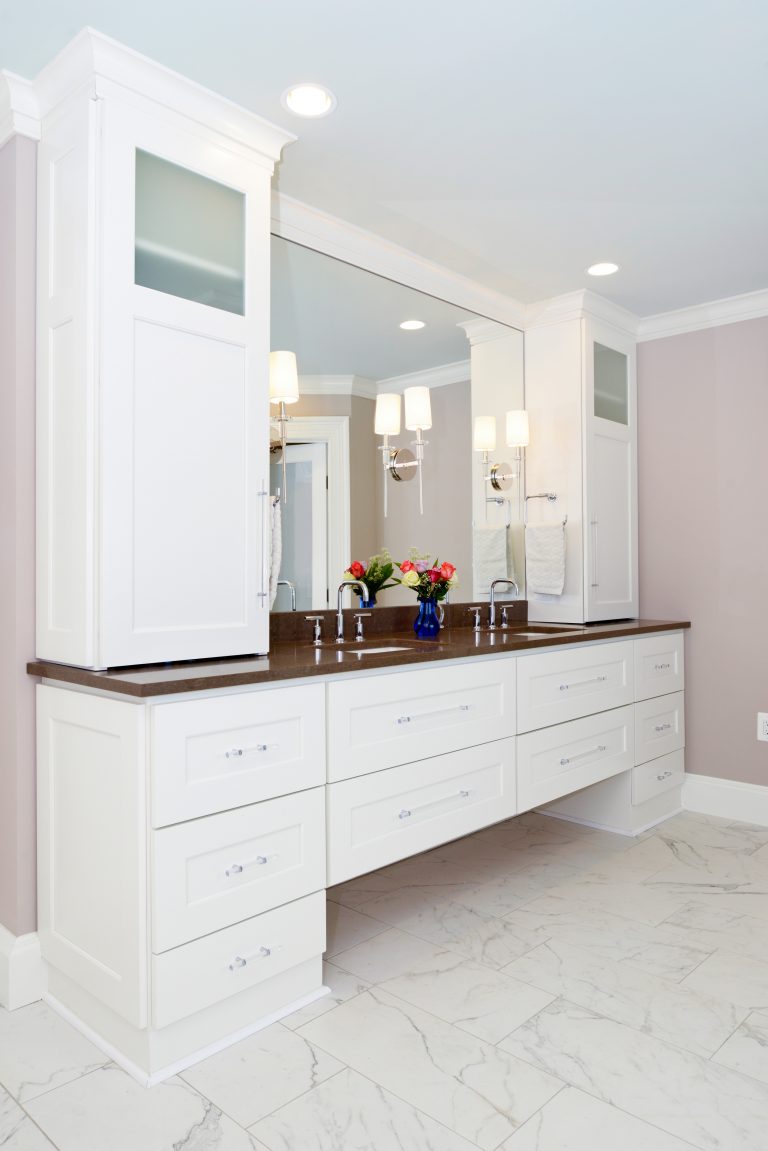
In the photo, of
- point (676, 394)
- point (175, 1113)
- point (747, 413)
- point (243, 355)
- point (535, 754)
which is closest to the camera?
point (175, 1113)

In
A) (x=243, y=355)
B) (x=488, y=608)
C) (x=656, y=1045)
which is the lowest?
(x=656, y=1045)

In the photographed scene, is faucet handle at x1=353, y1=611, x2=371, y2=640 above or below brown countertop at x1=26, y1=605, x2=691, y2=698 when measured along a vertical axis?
above

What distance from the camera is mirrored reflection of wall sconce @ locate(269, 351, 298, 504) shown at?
102 inches

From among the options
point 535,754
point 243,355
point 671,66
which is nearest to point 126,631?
point 243,355

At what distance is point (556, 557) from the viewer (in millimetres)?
3510

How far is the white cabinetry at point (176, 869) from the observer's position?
1656mm

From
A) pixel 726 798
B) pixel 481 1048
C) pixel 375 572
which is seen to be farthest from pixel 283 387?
pixel 726 798

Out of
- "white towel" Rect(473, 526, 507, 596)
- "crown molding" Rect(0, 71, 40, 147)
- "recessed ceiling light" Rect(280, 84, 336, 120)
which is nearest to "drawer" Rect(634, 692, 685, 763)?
"white towel" Rect(473, 526, 507, 596)

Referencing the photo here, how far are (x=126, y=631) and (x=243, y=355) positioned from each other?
795 millimetres

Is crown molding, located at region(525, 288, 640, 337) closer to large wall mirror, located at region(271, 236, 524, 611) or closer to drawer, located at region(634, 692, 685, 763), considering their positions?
large wall mirror, located at region(271, 236, 524, 611)

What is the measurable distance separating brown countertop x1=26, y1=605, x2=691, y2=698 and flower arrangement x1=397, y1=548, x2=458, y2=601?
15 centimetres

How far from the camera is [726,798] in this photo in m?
3.54

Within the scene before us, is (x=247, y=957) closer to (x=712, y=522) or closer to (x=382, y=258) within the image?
(x=382, y=258)

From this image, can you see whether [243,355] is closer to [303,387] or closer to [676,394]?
[303,387]
